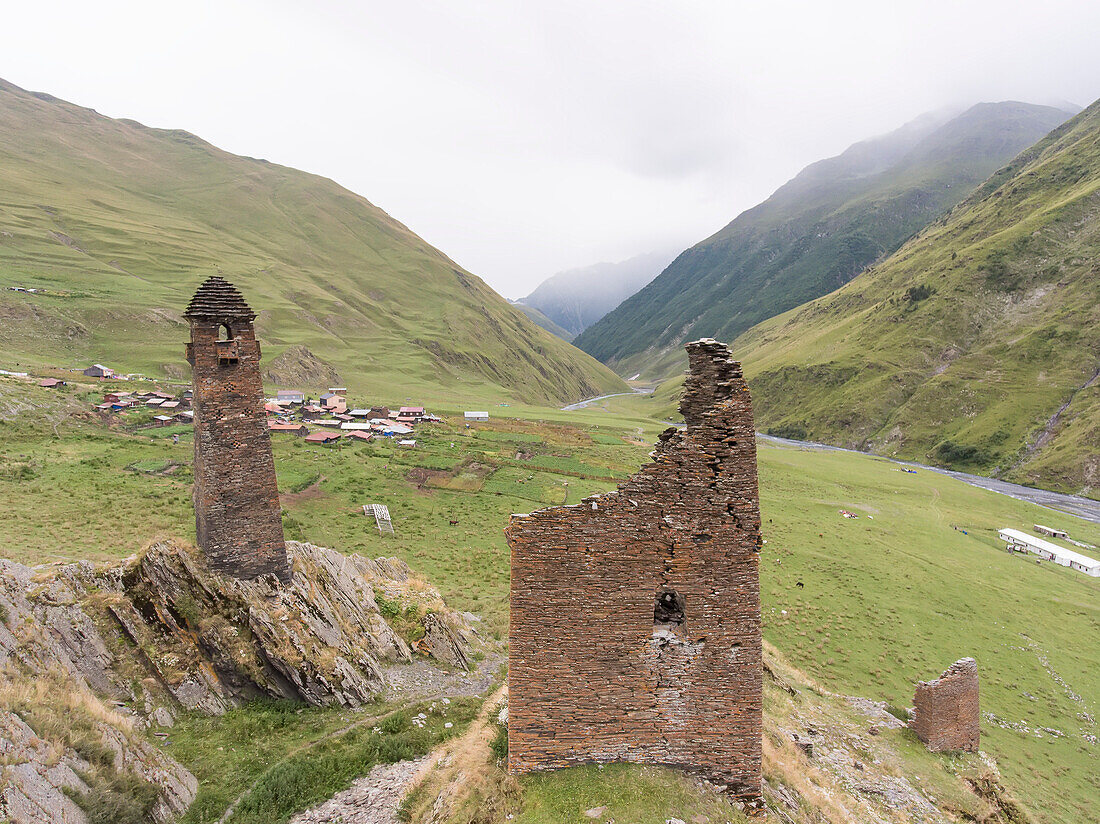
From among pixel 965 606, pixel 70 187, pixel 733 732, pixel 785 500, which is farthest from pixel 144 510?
pixel 70 187

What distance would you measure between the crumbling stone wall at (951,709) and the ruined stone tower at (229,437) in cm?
2538

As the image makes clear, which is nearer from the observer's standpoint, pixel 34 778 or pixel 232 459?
pixel 34 778

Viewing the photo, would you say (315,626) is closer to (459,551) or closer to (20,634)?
(20,634)

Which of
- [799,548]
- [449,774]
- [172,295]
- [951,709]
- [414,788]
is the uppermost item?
[172,295]

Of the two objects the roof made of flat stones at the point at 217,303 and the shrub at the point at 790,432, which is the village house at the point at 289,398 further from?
the shrub at the point at 790,432

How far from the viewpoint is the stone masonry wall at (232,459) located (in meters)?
16.5

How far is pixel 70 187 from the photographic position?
159750 mm

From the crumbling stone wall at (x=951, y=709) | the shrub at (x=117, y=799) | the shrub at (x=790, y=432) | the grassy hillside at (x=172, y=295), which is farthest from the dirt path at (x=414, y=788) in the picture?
the shrub at (x=790, y=432)

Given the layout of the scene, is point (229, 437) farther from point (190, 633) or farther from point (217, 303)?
point (190, 633)

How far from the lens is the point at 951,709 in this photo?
60.7 ft

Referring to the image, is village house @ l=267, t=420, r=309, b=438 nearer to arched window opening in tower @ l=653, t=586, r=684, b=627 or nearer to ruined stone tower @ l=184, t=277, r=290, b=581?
ruined stone tower @ l=184, t=277, r=290, b=581

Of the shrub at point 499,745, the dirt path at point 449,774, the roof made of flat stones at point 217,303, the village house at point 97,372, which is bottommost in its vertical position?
the dirt path at point 449,774

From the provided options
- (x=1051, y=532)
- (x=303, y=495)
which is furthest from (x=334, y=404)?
(x=1051, y=532)

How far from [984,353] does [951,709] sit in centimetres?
13626
